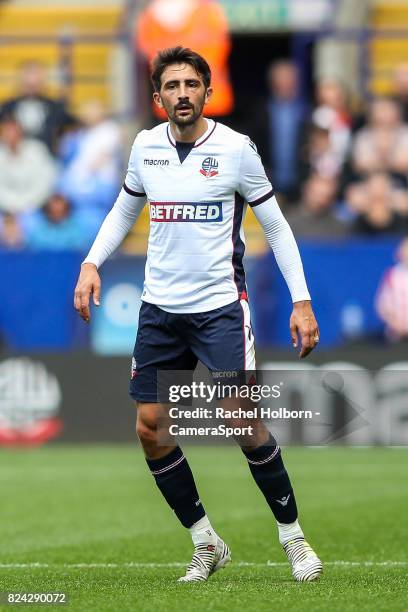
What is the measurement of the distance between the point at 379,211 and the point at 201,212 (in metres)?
9.23

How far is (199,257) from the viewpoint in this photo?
700cm

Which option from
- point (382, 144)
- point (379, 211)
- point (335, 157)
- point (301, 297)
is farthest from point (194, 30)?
point (301, 297)

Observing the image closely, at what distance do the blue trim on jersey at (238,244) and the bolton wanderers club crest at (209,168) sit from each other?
0.16 m

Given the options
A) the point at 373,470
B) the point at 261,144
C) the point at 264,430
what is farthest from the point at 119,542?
the point at 261,144

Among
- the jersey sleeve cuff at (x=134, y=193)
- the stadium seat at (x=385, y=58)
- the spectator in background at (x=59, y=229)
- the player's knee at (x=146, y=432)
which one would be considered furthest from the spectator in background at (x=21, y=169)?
the player's knee at (x=146, y=432)

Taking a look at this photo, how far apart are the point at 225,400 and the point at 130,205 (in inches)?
42.1

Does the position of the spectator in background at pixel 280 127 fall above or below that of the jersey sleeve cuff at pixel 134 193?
above

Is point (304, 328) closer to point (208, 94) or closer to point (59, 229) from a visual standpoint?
point (208, 94)

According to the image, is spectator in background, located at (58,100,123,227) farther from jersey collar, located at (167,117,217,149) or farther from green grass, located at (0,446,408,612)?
jersey collar, located at (167,117,217,149)

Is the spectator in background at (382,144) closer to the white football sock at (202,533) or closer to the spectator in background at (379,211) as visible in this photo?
the spectator in background at (379,211)

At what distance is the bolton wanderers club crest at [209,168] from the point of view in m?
6.96

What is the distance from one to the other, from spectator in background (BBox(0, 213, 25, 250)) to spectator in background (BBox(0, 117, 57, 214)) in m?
0.20

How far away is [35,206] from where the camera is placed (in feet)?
55.0

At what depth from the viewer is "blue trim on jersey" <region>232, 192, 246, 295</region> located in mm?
7043
